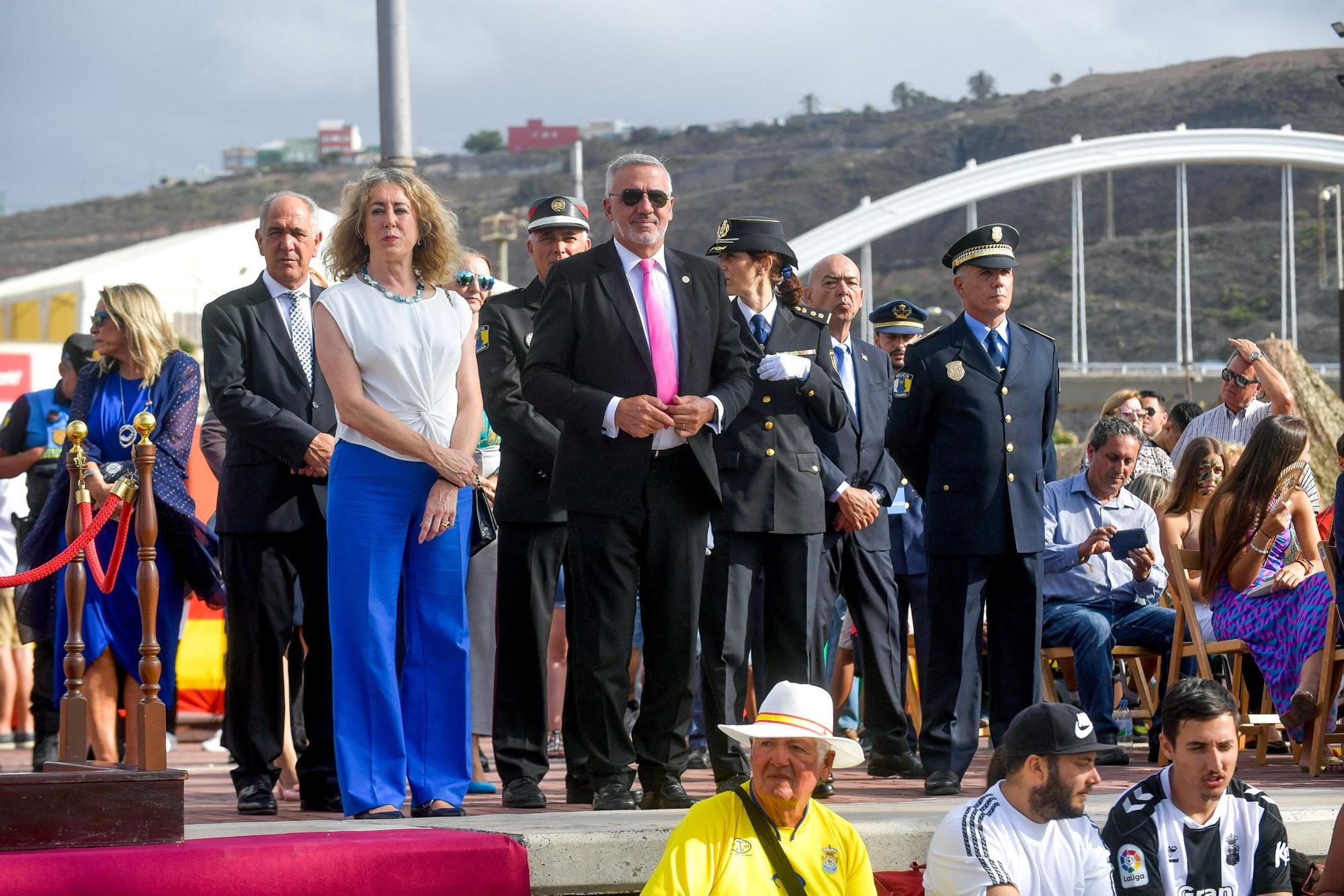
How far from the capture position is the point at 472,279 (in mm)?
7066

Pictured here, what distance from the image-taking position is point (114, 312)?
6.63 meters

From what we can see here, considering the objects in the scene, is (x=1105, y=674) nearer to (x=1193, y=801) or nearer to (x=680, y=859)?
(x=1193, y=801)


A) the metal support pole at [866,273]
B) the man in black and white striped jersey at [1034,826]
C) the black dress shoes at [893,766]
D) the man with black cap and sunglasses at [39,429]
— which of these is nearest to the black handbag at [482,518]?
the black dress shoes at [893,766]

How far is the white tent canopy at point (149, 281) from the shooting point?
3528cm

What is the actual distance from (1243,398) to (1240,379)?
0.36ft

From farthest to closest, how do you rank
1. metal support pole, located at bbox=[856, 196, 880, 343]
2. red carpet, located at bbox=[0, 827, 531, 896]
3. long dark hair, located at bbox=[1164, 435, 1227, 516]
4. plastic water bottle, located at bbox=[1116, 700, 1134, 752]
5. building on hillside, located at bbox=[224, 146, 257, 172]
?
building on hillside, located at bbox=[224, 146, 257, 172] → metal support pole, located at bbox=[856, 196, 880, 343] → plastic water bottle, located at bbox=[1116, 700, 1134, 752] → long dark hair, located at bbox=[1164, 435, 1227, 516] → red carpet, located at bbox=[0, 827, 531, 896]

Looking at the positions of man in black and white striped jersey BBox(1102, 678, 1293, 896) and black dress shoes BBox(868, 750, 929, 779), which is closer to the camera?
man in black and white striped jersey BBox(1102, 678, 1293, 896)

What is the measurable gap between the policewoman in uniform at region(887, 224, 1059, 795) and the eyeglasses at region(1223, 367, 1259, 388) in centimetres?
400

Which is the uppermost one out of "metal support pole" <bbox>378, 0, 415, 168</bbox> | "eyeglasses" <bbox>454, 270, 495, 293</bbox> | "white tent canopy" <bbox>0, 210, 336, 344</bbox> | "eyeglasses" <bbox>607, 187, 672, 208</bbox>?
"white tent canopy" <bbox>0, 210, 336, 344</bbox>

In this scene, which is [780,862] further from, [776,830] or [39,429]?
[39,429]

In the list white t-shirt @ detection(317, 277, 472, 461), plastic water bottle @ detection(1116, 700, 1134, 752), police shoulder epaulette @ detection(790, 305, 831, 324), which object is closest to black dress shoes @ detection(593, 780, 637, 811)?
white t-shirt @ detection(317, 277, 472, 461)

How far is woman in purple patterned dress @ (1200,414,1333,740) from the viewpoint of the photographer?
7199 mm

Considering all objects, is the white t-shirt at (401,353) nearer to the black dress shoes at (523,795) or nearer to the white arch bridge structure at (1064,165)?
the black dress shoes at (523,795)

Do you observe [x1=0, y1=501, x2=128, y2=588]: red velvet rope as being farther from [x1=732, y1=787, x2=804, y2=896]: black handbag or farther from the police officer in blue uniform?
the police officer in blue uniform
